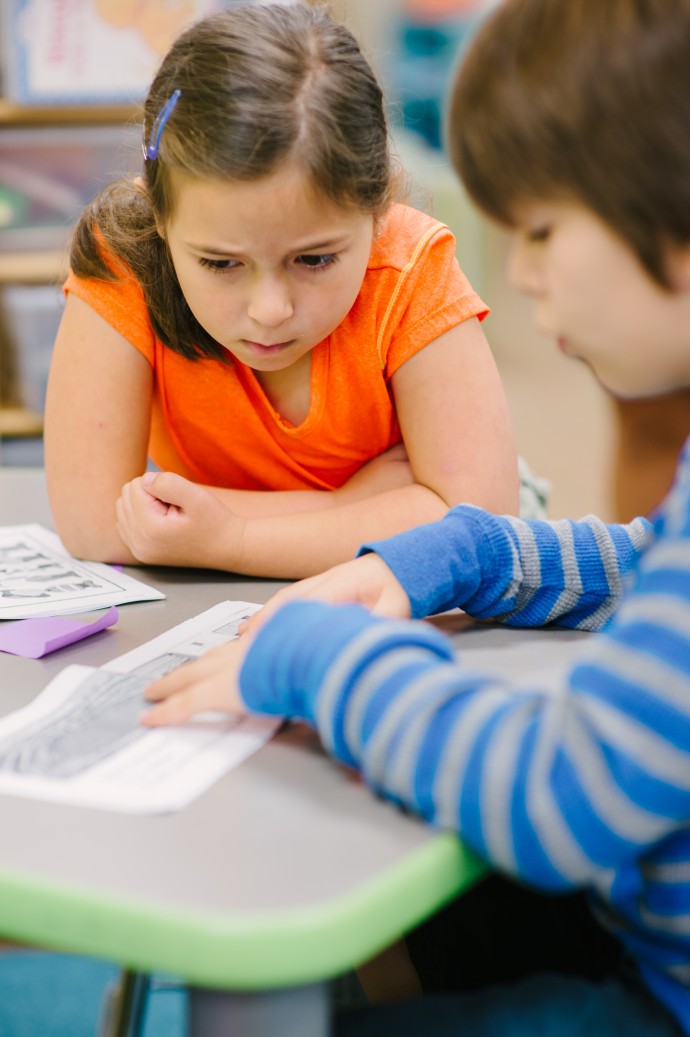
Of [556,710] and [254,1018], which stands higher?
[556,710]

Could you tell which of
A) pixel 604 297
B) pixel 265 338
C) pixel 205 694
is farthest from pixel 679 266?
pixel 265 338

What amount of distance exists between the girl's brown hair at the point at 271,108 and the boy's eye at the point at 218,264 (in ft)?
0.20

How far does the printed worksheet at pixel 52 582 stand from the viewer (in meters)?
0.87

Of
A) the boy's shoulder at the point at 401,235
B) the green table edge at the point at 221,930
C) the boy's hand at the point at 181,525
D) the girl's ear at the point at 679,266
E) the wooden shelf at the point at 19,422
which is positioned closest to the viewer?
the green table edge at the point at 221,930

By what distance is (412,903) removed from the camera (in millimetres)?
482

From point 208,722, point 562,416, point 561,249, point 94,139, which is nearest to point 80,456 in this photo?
point 208,722

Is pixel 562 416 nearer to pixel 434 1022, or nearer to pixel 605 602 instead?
pixel 605 602

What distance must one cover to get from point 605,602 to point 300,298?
32cm

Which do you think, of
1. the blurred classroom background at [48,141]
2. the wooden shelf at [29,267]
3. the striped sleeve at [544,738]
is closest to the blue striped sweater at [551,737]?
the striped sleeve at [544,738]

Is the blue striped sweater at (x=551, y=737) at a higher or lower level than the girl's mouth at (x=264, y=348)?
lower

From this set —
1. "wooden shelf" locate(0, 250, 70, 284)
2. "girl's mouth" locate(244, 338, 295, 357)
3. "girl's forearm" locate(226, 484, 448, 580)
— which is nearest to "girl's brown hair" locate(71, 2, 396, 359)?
"girl's mouth" locate(244, 338, 295, 357)

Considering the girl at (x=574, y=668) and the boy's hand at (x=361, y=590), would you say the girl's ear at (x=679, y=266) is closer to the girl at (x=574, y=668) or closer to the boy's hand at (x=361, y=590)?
the girl at (x=574, y=668)

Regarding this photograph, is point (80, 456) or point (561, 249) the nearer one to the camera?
point (561, 249)

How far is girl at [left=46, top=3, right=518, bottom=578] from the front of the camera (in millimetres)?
853
